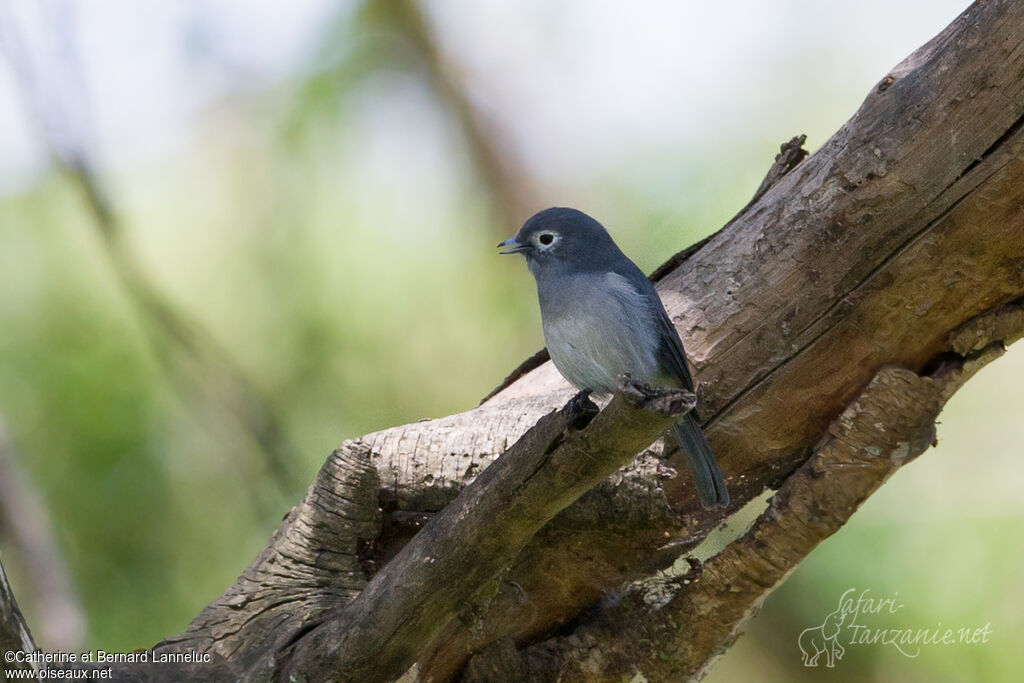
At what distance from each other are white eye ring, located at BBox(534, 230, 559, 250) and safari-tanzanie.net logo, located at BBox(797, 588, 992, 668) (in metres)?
2.70

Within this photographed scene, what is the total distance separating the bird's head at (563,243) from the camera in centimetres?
422

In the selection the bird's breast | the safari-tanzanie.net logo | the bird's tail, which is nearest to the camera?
the bird's tail

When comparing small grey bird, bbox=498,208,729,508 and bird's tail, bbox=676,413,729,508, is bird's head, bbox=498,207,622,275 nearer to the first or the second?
small grey bird, bbox=498,208,729,508

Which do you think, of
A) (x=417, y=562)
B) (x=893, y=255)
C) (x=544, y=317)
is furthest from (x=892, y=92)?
(x=417, y=562)

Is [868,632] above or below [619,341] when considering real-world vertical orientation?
below

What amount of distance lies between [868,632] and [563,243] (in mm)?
2878

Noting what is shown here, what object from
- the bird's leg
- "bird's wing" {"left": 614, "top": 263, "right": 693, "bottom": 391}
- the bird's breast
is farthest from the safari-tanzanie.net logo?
the bird's leg

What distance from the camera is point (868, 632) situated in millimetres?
5262

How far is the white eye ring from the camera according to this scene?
4309mm

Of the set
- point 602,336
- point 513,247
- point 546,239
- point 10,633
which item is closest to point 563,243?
point 546,239

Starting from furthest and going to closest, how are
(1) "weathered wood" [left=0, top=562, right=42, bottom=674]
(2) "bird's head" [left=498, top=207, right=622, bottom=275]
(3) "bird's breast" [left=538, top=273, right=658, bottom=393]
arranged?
1. (2) "bird's head" [left=498, top=207, right=622, bottom=275]
2. (3) "bird's breast" [left=538, top=273, right=658, bottom=393]
3. (1) "weathered wood" [left=0, top=562, right=42, bottom=674]

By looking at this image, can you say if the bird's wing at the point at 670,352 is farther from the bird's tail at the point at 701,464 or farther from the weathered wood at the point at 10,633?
the weathered wood at the point at 10,633

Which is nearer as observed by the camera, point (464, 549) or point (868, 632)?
point (464, 549)

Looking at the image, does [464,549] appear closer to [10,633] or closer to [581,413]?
[581,413]
